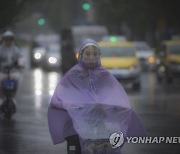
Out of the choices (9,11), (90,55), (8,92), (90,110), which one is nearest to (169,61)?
(9,11)

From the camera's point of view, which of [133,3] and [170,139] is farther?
[133,3]

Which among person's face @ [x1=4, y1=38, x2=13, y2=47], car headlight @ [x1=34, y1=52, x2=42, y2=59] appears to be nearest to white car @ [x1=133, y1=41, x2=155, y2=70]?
car headlight @ [x1=34, y1=52, x2=42, y2=59]

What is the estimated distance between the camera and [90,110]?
770 centimetres

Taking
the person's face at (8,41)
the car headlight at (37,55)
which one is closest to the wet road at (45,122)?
the person's face at (8,41)

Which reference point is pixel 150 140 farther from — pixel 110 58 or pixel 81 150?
pixel 110 58

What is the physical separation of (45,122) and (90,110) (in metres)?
7.19

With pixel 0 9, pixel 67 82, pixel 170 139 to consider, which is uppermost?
pixel 0 9

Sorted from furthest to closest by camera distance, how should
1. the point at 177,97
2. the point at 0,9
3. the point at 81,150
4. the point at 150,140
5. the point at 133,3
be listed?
the point at 133,3, the point at 0,9, the point at 177,97, the point at 150,140, the point at 81,150

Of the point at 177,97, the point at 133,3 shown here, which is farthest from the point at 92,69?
the point at 133,3

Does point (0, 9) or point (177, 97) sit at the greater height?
point (0, 9)

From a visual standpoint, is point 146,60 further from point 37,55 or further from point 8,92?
point 8,92

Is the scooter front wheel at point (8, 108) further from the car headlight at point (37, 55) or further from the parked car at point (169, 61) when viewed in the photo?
the car headlight at point (37, 55)

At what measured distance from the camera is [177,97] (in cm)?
2186

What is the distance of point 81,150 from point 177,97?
14446 millimetres
